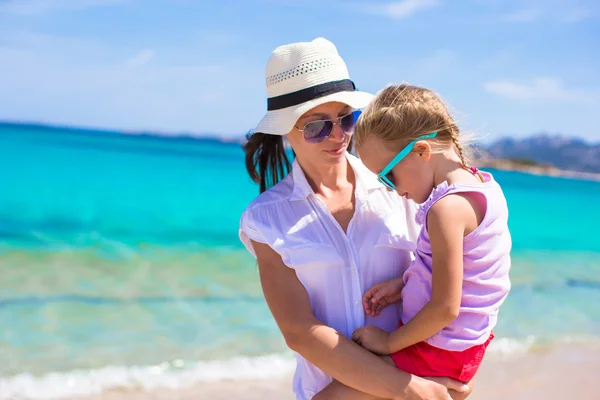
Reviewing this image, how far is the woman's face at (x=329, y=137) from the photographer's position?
239cm

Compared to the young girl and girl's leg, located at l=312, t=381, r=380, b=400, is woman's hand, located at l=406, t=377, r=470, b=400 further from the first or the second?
girl's leg, located at l=312, t=381, r=380, b=400

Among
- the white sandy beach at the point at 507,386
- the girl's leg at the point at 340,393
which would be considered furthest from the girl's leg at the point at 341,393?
the white sandy beach at the point at 507,386

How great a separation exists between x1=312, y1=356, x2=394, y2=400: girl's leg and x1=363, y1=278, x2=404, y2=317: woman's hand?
0.18 metres

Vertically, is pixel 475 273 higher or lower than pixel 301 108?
lower

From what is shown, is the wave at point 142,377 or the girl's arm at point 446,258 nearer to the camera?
the girl's arm at point 446,258

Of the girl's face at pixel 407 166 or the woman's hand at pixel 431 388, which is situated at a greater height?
the girl's face at pixel 407 166

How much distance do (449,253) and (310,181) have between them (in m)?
0.70

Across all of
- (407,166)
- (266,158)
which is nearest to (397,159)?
(407,166)

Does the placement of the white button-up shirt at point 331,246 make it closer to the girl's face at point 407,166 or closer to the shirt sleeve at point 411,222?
the shirt sleeve at point 411,222

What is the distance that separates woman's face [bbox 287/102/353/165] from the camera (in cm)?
239

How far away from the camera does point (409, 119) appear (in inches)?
84.4

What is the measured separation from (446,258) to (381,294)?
0.35 metres

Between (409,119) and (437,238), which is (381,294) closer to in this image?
(437,238)

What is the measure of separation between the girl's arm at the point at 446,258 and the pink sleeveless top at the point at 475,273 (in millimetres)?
44
